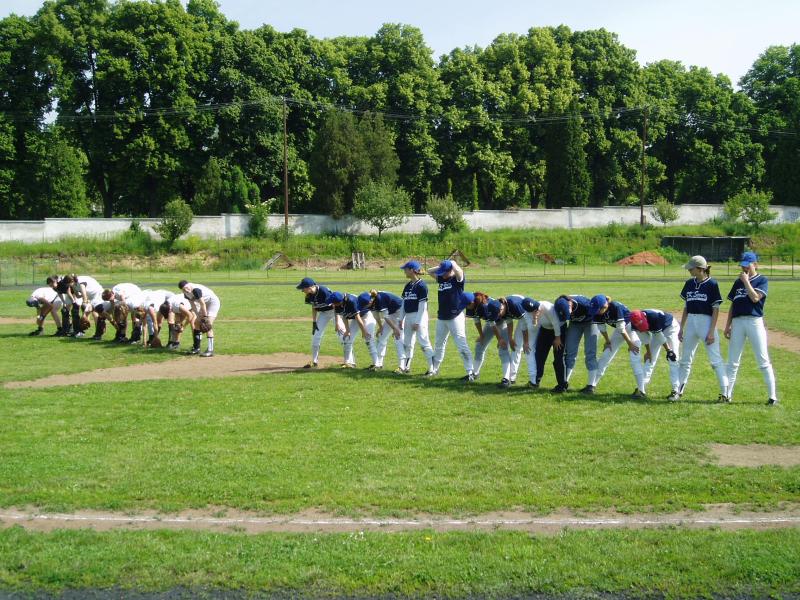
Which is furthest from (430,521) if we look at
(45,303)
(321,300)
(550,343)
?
(45,303)

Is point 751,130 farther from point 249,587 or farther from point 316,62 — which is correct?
point 249,587

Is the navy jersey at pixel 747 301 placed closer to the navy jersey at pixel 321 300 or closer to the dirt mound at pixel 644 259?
the navy jersey at pixel 321 300

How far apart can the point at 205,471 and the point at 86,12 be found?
206 ft

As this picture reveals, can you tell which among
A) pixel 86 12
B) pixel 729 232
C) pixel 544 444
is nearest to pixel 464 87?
pixel 729 232

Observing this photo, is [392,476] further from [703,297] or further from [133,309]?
[133,309]

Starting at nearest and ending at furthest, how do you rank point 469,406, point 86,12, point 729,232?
point 469,406, point 86,12, point 729,232

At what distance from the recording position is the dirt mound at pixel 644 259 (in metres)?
63.7

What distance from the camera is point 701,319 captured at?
40.7 feet

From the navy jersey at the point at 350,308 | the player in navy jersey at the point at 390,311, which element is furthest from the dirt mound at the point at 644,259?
the navy jersey at the point at 350,308

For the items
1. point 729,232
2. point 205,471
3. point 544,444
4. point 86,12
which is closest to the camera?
point 205,471

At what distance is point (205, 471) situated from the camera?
926cm

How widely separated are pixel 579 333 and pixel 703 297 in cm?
209

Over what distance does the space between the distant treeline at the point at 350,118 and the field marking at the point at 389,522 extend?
5688 cm

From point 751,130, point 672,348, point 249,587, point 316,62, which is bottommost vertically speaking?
point 249,587
